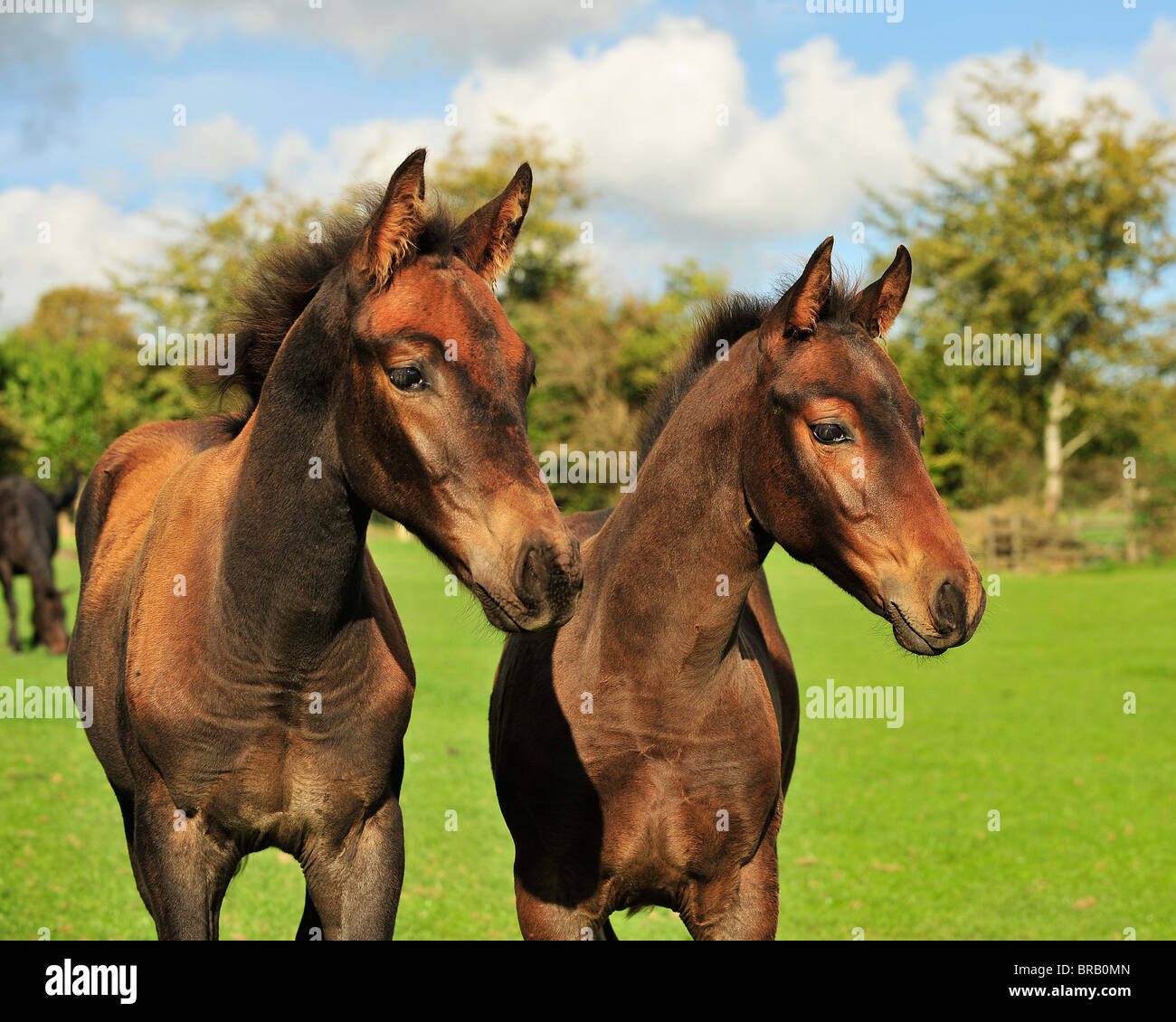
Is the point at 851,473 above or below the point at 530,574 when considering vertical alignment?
above

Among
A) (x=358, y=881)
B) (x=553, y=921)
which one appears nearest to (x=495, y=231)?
(x=358, y=881)

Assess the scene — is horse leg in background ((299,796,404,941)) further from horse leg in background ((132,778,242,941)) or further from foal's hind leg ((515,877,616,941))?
foal's hind leg ((515,877,616,941))

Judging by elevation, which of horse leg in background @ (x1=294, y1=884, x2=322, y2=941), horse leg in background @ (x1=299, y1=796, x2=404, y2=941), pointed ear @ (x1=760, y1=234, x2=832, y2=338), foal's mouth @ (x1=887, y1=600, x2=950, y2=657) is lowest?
horse leg in background @ (x1=294, y1=884, x2=322, y2=941)

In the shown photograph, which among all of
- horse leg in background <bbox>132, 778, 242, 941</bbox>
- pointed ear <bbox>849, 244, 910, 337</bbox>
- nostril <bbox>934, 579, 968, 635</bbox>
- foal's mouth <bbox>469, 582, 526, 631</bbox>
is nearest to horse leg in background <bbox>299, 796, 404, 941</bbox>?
horse leg in background <bbox>132, 778, 242, 941</bbox>

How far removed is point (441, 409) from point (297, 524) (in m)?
0.67

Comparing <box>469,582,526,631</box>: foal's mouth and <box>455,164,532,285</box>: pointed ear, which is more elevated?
<box>455,164,532,285</box>: pointed ear

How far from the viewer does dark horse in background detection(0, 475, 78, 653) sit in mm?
15820

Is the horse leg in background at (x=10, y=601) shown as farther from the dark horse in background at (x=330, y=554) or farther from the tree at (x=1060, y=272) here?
the tree at (x=1060, y=272)

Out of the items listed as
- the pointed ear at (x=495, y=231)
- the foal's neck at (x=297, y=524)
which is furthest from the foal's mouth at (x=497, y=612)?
the pointed ear at (x=495, y=231)

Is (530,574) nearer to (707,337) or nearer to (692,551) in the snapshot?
(692,551)

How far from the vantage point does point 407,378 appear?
108 inches

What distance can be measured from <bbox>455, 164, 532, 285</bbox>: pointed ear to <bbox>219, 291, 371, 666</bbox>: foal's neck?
0.48 m

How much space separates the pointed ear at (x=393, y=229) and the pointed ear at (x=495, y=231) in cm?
21
